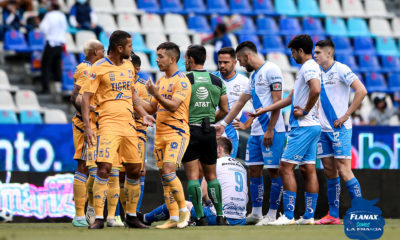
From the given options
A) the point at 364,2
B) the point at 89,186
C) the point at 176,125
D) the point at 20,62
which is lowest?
the point at 89,186

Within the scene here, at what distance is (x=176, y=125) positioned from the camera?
8555 millimetres

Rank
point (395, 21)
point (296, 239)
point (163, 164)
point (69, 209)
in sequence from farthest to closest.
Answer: point (395, 21) → point (69, 209) → point (163, 164) → point (296, 239)

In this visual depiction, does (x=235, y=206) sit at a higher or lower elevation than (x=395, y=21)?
lower

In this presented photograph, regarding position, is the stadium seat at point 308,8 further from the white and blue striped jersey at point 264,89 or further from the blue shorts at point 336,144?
the blue shorts at point 336,144

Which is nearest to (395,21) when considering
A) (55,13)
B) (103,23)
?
(103,23)

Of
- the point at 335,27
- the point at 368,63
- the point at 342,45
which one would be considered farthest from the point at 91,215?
the point at 335,27

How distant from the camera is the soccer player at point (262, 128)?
9555 millimetres

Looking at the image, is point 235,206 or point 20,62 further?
point 20,62

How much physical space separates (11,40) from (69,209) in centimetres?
641

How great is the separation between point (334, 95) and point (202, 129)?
182 centimetres

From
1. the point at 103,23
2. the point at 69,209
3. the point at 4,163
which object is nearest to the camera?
the point at 69,209

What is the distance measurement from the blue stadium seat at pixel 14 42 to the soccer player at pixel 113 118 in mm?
8197

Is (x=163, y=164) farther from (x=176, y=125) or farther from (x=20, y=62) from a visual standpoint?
(x=20, y=62)

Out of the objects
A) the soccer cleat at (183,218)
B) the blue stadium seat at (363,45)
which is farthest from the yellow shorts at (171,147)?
the blue stadium seat at (363,45)
